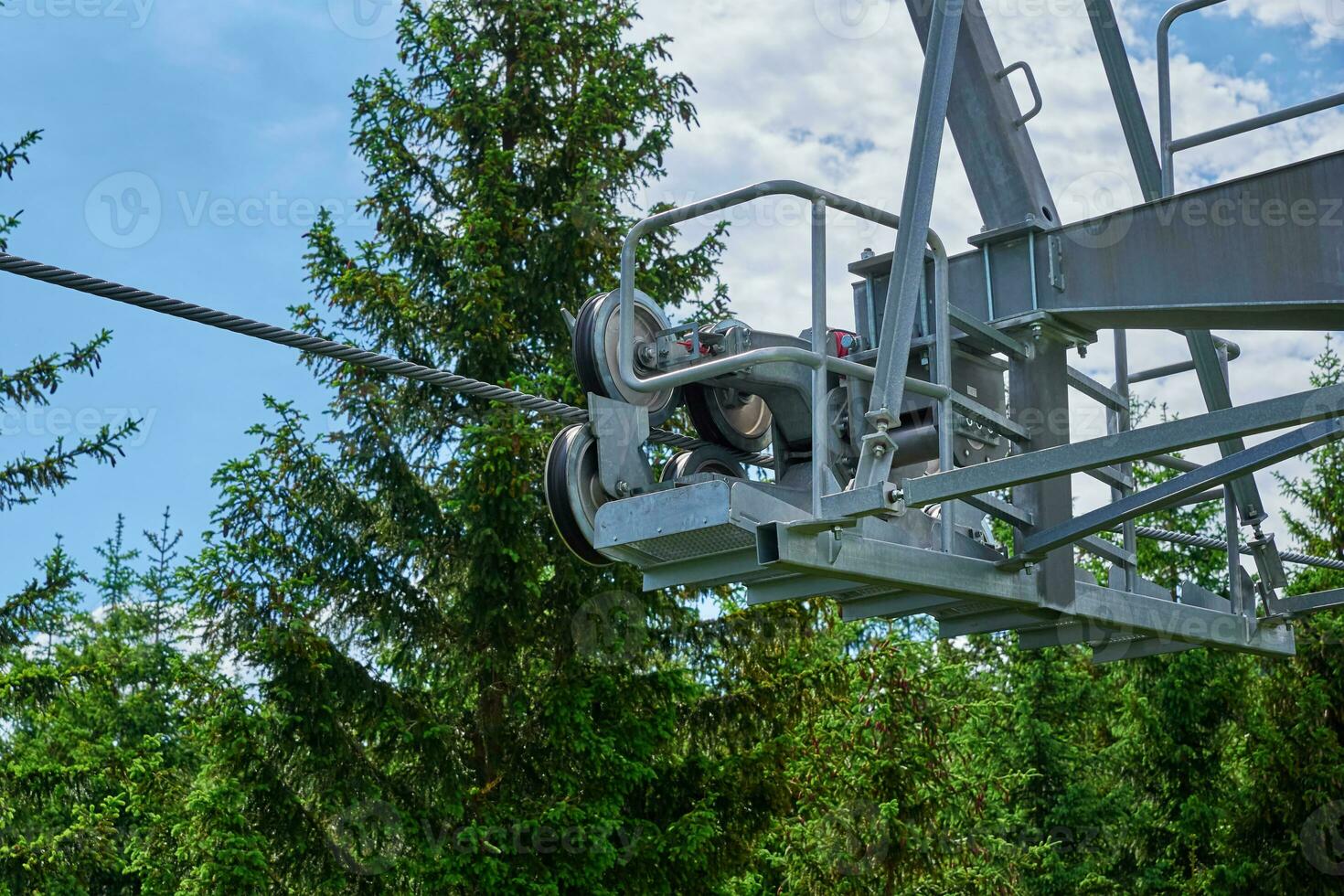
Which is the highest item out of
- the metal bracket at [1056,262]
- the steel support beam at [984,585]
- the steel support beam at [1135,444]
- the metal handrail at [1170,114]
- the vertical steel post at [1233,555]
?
the metal handrail at [1170,114]

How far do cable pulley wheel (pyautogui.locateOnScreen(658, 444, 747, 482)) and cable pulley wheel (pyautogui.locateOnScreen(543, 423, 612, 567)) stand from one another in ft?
2.73

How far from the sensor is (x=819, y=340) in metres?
5.37

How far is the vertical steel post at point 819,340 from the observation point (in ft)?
16.8

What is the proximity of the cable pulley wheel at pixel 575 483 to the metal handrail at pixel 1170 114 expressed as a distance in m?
2.56

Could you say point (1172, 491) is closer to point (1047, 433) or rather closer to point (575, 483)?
point (1047, 433)

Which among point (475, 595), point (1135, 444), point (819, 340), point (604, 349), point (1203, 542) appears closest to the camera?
point (1135, 444)

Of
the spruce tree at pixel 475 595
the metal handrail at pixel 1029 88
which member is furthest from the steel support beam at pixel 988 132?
the spruce tree at pixel 475 595

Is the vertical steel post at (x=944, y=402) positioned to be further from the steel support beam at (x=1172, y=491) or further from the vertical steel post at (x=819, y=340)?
the vertical steel post at (x=819, y=340)

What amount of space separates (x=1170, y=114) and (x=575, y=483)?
9.65ft

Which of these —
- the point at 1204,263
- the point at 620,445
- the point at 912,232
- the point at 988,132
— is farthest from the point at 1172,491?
the point at 620,445

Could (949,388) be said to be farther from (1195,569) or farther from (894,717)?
(1195,569)

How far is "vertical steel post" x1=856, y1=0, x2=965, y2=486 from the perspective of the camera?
16.9 feet

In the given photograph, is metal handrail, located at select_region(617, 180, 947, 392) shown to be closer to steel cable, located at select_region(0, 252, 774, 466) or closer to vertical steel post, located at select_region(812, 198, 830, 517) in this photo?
vertical steel post, located at select_region(812, 198, 830, 517)

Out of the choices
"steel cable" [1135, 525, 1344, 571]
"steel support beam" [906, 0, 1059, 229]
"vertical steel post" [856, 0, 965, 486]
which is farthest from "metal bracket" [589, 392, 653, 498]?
"steel cable" [1135, 525, 1344, 571]
